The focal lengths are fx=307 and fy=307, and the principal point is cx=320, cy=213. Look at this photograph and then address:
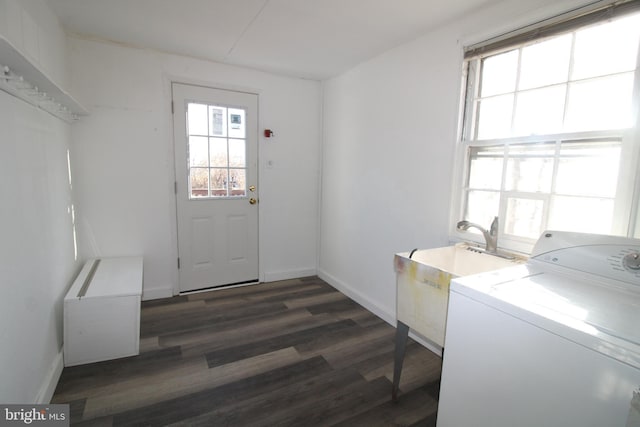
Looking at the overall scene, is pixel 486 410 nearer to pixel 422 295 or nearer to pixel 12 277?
pixel 422 295

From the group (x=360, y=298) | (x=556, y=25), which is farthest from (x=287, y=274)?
(x=556, y=25)

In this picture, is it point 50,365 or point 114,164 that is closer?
point 50,365

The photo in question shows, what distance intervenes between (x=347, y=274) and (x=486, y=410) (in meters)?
2.30

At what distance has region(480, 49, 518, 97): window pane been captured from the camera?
74.5 inches

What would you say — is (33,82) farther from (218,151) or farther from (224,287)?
(224,287)

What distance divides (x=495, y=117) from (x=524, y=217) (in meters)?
0.67

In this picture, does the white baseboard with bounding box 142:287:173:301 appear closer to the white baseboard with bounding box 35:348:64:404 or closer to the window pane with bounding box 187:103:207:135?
the white baseboard with bounding box 35:348:64:404

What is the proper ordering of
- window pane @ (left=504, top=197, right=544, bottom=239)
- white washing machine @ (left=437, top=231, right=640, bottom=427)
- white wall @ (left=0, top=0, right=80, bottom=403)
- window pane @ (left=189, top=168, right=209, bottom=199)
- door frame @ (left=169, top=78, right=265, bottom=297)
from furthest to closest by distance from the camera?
window pane @ (left=189, top=168, right=209, bottom=199), door frame @ (left=169, top=78, right=265, bottom=297), window pane @ (left=504, top=197, right=544, bottom=239), white wall @ (left=0, top=0, right=80, bottom=403), white washing machine @ (left=437, top=231, right=640, bottom=427)

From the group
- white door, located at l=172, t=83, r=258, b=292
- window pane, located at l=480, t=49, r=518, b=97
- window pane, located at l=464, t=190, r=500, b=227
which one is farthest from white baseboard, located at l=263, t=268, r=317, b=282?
window pane, located at l=480, t=49, r=518, b=97

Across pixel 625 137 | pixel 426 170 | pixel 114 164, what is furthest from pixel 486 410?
pixel 114 164

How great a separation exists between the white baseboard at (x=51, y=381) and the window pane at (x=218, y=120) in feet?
7.34

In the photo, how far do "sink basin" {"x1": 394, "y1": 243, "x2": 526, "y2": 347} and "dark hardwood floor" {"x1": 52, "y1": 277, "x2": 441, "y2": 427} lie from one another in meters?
0.55

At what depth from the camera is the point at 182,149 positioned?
309 centimetres

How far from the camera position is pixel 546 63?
1.71 meters
